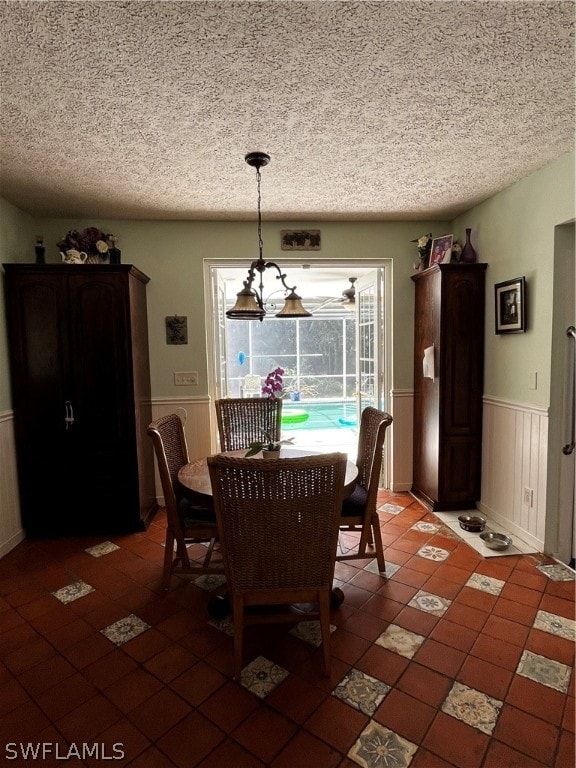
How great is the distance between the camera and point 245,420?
302 cm

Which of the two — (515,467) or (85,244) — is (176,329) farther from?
(515,467)

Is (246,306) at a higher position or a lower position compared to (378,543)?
higher

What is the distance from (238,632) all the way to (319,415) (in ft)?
23.2

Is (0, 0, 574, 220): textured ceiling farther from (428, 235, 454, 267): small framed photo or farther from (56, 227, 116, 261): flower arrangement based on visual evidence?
(428, 235, 454, 267): small framed photo

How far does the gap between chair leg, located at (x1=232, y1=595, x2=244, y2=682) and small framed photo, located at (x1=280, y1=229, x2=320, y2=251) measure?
276 cm

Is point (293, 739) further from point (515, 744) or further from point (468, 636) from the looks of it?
point (468, 636)

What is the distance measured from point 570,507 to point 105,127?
3401 millimetres

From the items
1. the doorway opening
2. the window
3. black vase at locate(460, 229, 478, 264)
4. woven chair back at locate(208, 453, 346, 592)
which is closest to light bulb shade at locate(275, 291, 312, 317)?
woven chair back at locate(208, 453, 346, 592)

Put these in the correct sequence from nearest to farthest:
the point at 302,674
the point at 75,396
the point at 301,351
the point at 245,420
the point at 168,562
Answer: the point at 302,674, the point at 168,562, the point at 75,396, the point at 245,420, the point at 301,351

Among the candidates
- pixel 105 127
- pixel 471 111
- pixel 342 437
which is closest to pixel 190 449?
pixel 105 127

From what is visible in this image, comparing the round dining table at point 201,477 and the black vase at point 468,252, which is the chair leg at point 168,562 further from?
the black vase at point 468,252

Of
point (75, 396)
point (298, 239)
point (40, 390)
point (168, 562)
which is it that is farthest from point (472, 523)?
point (40, 390)

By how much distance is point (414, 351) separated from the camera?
365cm

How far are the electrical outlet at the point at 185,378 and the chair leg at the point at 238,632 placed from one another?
217cm
